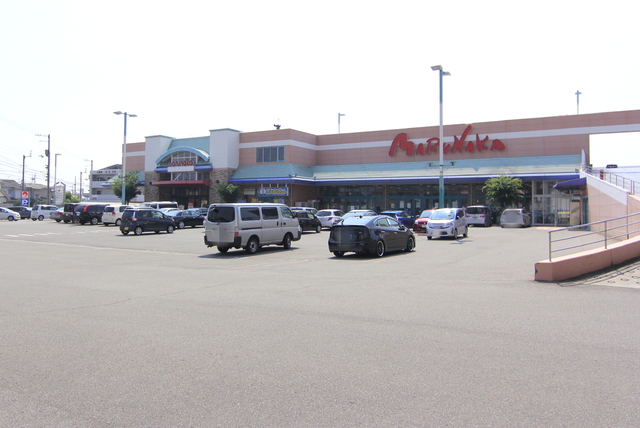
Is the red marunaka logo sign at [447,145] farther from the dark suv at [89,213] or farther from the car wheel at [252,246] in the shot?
the car wheel at [252,246]

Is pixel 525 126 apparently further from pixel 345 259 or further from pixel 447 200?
pixel 345 259

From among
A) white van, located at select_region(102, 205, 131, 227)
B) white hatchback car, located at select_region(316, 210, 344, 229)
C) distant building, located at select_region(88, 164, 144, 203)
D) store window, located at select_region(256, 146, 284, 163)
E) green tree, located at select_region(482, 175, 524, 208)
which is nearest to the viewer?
white hatchback car, located at select_region(316, 210, 344, 229)

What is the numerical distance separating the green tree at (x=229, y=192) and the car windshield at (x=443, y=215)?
27698 mm

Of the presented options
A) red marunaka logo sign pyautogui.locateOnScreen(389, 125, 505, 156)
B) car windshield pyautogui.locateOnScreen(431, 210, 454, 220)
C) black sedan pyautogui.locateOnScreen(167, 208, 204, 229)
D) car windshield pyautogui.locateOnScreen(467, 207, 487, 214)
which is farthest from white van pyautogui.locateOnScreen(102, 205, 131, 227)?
car windshield pyautogui.locateOnScreen(467, 207, 487, 214)

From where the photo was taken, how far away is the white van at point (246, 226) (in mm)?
18234

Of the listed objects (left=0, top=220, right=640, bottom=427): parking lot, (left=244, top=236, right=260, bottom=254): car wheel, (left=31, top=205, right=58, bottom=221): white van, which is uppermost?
(left=31, top=205, right=58, bottom=221): white van

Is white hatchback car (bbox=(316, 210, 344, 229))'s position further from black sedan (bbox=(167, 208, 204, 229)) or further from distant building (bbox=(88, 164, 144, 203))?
distant building (bbox=(88, 164, 144, 203))

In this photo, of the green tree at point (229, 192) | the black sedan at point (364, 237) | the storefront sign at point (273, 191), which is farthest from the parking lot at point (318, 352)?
the green tree at point (229, 192)

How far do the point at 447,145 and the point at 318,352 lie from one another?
136 ft

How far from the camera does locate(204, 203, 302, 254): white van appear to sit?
718 inches

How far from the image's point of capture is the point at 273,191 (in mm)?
47406

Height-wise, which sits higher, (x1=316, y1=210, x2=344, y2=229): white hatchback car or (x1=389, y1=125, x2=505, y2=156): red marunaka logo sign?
(x1=389, y1=125, x2=505, y2=156): red marunaka logo sign

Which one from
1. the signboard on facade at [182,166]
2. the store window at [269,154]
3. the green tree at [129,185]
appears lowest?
the green tree at [129,185]

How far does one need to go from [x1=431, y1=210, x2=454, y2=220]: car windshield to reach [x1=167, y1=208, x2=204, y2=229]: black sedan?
18.4m
